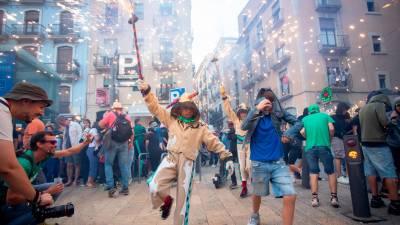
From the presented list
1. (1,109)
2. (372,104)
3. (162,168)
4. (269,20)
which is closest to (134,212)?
(162,168)

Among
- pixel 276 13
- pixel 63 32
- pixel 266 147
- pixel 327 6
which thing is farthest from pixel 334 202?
pixel 63 32

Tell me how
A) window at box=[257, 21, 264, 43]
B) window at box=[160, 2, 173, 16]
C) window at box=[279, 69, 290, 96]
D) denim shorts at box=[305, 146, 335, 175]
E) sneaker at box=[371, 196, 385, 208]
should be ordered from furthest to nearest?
1. window at box=[257, 21, 264, 43]
2. window at box=[160, 2, 173, 16]
3. window at box=[279, 69, 290, 96]
4. denim shorts at box=[305, 146, 335, 175]
5. sneaker at box=[371, 196, 385, 208]

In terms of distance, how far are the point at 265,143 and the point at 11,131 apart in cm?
263

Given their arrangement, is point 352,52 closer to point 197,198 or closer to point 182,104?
point 197,198

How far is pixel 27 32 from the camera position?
21500 millimetres

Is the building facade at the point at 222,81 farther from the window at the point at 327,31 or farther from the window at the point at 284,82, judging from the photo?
the window at the point at 327,31

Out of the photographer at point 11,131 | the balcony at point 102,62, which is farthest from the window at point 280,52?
the photographer at point 11,131

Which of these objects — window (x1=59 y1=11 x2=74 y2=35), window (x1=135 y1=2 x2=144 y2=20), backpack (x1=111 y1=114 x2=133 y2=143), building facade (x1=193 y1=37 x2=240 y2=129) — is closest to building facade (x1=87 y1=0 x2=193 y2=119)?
window (x1=135 y1=2 x2=144 y2=20)

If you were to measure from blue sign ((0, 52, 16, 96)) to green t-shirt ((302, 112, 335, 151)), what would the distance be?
11.6 meters

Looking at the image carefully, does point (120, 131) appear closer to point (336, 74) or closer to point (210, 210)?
point (210, 210)

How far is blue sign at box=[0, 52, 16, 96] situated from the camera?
35.0 feet

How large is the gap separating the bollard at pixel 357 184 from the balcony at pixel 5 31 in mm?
25261

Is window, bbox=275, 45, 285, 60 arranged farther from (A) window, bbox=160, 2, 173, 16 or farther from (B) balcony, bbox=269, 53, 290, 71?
(A) window, bbox=160, 2, 173, 16

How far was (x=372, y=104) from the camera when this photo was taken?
4.29 metres
